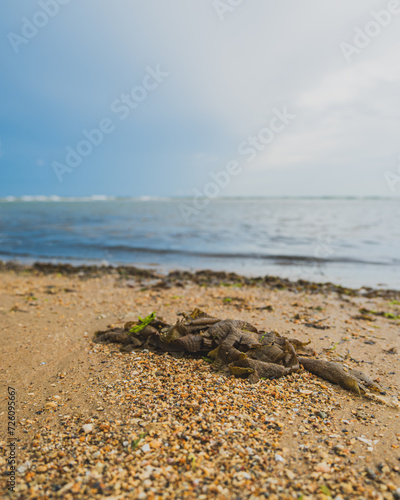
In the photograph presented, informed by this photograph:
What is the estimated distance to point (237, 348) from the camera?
12.4 feet

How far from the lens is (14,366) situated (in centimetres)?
371

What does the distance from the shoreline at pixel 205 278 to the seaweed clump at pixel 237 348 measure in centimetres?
433

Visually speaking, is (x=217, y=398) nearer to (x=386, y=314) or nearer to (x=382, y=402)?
(x=382, y=402)

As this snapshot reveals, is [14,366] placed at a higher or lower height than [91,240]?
lower

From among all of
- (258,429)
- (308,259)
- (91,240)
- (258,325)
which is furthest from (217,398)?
(91,240)

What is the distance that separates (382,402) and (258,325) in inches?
86.9

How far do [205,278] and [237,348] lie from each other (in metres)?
6.13

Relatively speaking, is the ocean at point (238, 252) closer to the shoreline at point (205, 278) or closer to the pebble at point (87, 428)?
the shoreline at point (205, 278)

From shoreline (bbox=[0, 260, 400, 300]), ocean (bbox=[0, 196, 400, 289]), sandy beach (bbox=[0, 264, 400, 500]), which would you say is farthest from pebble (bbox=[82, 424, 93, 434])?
ocean (bbox=[0, 196, 400, 289])

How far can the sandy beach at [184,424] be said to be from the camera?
2.11 m

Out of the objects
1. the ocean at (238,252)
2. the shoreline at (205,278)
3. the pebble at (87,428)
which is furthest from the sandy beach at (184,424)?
the ocean at (238,252)

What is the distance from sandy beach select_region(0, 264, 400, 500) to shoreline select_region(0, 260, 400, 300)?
3.45 metres

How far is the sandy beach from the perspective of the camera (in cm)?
211

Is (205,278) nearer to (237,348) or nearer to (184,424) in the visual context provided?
(237,348)
